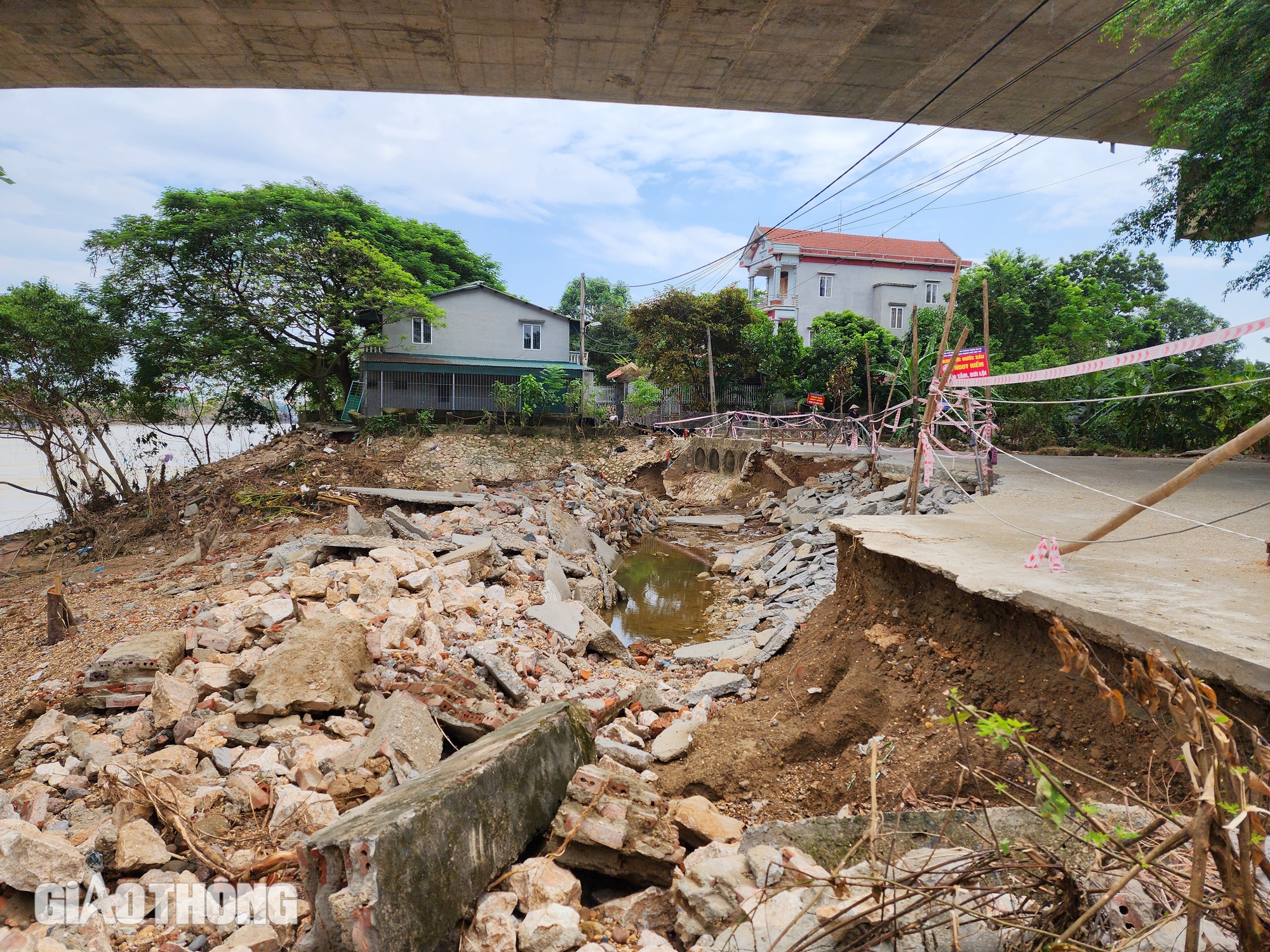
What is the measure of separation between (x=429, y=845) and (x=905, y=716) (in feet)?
9.23

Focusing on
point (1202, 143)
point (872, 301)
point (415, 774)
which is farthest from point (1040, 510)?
point (872, 301)

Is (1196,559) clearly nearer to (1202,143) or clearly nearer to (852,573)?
(852,573)

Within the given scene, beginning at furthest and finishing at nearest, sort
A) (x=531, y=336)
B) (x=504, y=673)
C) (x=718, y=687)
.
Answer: (x=531, y=336)
(x=718, y=687)
(x=504, y=673)

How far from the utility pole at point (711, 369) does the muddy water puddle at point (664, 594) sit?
32.9ft

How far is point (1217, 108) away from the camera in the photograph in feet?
27.4

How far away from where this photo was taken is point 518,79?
8.95m

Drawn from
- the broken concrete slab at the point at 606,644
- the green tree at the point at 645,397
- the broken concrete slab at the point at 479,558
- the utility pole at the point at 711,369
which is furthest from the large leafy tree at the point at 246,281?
the broken concrete slab at the point at 606,644

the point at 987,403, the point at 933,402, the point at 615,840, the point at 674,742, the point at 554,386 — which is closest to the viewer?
the point at 615,840

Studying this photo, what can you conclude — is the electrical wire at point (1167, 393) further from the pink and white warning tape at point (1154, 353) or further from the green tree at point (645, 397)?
the green tree at point (645, 397)

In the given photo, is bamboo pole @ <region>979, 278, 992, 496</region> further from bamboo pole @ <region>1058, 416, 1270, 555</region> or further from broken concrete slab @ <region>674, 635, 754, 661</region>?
bamboo pole @ <region>1058, 416, 1270, 555</region>

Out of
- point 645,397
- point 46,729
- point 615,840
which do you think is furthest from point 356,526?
point 645,397

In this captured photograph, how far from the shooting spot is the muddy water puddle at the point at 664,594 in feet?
30.6

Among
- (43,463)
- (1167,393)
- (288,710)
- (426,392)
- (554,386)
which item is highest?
(554,386)

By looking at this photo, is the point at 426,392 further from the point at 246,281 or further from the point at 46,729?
the point at 46,729
